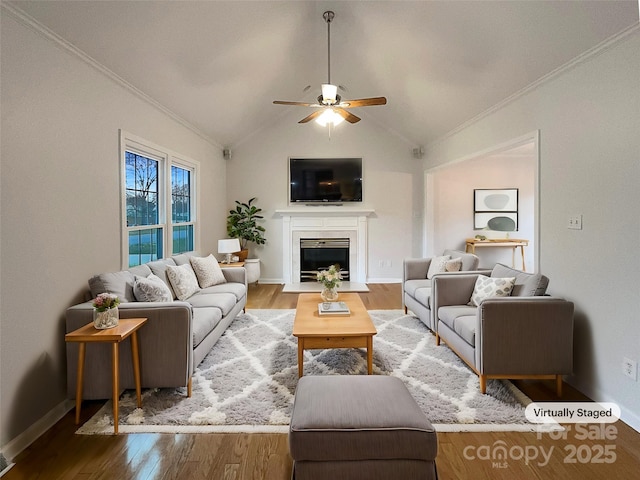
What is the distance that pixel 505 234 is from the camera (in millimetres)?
7121

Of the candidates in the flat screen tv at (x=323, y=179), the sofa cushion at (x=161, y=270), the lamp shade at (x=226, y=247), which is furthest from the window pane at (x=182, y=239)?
the flat screen tv at (x=323, y=179)

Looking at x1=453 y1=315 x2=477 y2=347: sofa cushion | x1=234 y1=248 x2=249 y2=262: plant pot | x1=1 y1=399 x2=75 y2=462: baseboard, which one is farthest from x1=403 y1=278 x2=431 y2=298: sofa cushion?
x1=1 y1=399 x2=75 y2=462: baseboard

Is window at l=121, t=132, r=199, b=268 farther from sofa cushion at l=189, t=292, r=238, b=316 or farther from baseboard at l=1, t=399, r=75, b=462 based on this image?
baseboard at l=1, t=399, r=75, b=462

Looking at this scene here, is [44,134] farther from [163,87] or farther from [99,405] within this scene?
[99,405]

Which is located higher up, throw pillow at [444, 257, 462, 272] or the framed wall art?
the framed wall art

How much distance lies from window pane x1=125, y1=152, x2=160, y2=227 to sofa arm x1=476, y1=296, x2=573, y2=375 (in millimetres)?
3461

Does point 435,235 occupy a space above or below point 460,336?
above

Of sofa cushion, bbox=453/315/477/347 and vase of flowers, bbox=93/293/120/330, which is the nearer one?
vase of flowers, bbox=93/293/120/330

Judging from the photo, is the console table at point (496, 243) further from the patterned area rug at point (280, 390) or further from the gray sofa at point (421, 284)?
the patterned area rug at point (280, 390)

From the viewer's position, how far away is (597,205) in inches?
103

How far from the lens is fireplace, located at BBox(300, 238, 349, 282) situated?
7.04 meters

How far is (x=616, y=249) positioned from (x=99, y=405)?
3.73 metres

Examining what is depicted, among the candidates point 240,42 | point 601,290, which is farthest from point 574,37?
point 240,42

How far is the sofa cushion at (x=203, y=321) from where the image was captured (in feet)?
9.55
